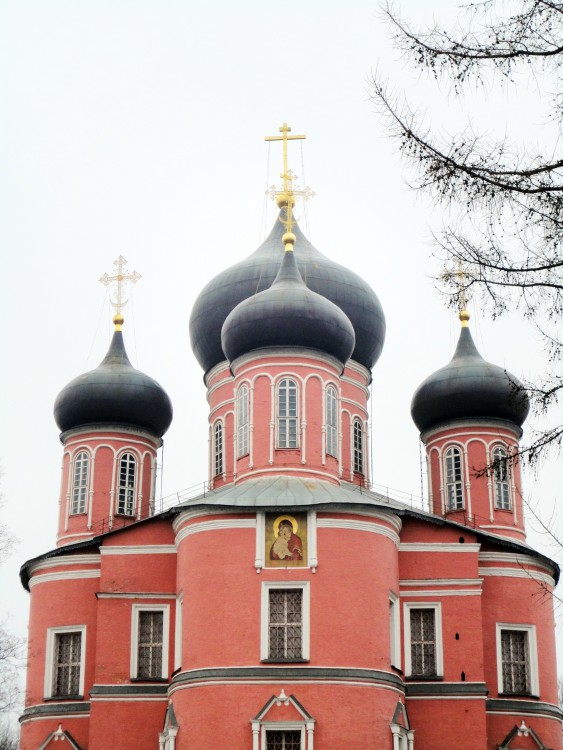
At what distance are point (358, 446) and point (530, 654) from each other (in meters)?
6.96

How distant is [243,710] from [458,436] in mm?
11084

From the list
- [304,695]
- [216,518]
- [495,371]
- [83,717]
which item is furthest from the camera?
[495,371]

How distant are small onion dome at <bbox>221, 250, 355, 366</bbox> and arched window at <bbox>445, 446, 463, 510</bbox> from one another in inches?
219

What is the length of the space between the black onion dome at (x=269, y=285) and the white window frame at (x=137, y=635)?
797cm

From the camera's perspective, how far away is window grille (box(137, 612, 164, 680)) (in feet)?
Answer: 82.7

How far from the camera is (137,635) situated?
1001 inches

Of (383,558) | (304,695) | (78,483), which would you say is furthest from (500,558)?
(78,483)

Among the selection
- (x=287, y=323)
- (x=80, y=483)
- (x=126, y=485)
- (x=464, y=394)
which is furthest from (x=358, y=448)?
(x=80, y=483)

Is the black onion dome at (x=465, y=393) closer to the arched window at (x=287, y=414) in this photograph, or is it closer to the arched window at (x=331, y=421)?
the arched window at (x=331, y=421)

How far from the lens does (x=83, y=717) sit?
1022 inches

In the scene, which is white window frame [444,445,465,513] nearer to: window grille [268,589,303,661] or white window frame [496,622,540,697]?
white window frame [496,622,540,697]

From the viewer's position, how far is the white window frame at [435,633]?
2486cm

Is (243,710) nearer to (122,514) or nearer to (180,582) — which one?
(180,582)

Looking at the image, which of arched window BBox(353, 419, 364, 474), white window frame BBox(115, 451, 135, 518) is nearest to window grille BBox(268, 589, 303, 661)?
arched window BBox(353, 419, 364, 474)
